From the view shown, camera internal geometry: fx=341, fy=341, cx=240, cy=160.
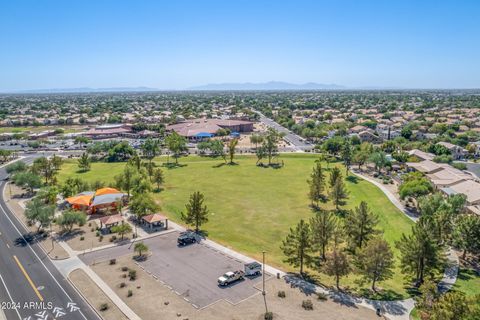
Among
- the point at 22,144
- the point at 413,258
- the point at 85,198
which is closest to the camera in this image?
the point at 413,258

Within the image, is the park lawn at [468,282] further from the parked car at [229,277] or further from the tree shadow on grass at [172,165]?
the tree shadow on grass at [172,165]

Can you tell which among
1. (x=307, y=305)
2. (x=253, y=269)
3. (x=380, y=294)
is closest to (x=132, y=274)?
(x=253, y=269)

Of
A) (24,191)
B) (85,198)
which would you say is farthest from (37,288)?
(24,191)

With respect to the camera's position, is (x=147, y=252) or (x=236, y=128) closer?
(x=147, y=252)

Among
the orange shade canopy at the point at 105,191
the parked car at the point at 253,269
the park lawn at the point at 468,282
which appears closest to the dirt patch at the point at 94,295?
the parked car at the point at 253,269

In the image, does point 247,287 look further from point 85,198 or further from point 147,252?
point 85,198

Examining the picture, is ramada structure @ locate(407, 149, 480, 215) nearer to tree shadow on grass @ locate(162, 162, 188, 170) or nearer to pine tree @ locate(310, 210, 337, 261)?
pine tree @ locate(310, 210, 337, 261)
